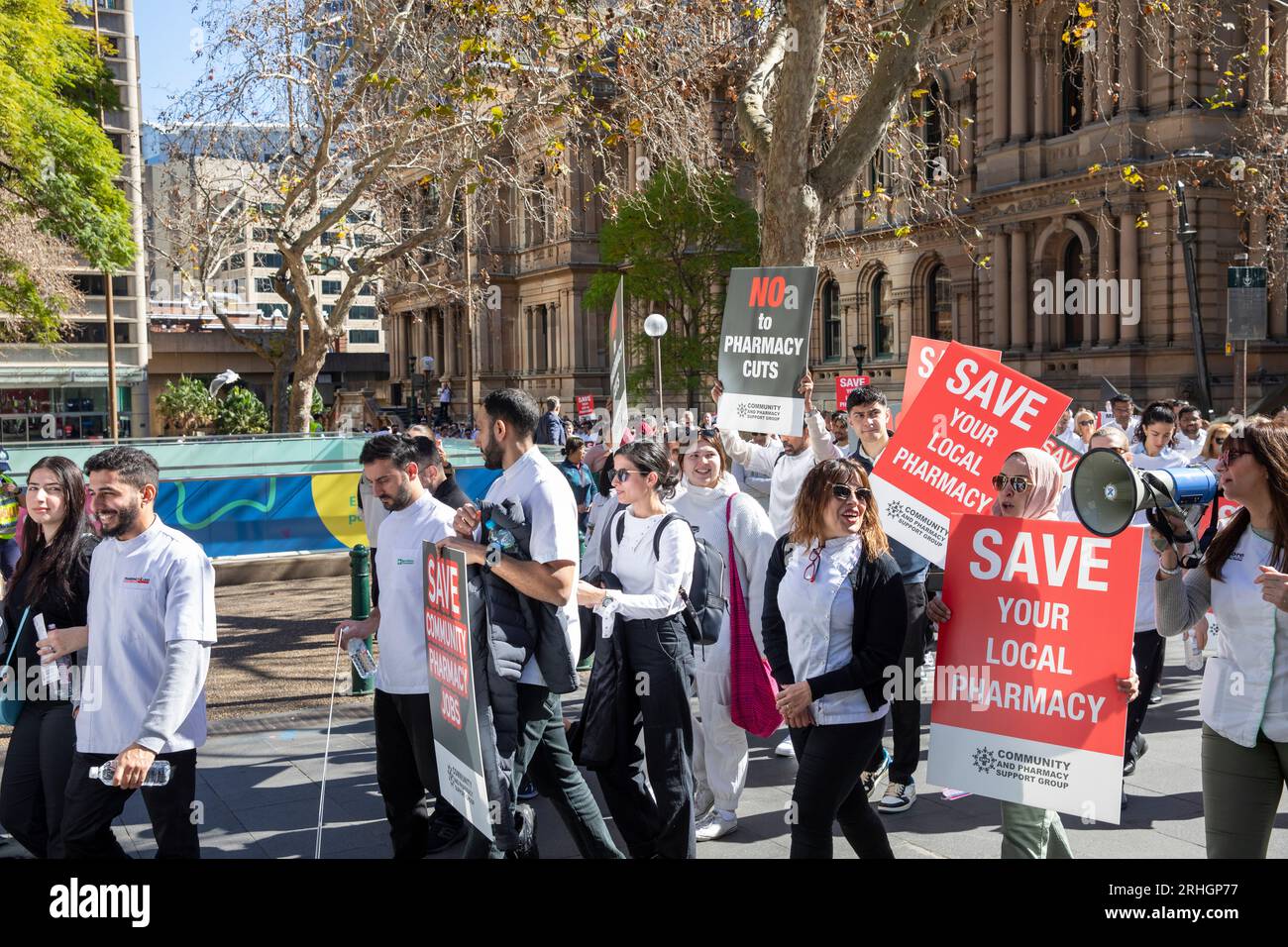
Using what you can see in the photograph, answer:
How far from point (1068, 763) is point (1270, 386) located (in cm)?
3130

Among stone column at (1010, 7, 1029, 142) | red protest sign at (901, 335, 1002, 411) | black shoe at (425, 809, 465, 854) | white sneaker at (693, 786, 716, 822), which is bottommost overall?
black shoe at (425, 809, 465, 854)

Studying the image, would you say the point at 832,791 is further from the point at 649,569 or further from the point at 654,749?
the point at 649,569

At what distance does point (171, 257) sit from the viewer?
19312 mm

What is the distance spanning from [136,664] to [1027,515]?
3.36 metres

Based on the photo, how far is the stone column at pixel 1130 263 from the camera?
114 ft

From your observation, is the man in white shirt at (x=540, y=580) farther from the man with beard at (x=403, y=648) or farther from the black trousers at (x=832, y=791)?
the black trousers at (x=832, y=791)

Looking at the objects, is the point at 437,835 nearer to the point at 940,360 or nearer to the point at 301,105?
the point at 940,360

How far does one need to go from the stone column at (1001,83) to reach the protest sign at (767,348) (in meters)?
34.5

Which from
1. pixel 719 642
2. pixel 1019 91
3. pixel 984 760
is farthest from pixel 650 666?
pixel 1019 91

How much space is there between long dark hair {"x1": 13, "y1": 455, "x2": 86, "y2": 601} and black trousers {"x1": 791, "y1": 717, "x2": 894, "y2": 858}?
2981mm

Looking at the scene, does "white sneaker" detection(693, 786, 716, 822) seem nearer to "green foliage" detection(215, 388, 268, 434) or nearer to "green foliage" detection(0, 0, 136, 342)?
"green foliage" detection(0, 0, 136, 342)

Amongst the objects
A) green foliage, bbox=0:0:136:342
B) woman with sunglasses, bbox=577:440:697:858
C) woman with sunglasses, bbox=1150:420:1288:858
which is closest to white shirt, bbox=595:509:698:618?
woman with sunglasses, bbox=577:440:697:858

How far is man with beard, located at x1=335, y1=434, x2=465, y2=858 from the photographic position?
5.06 meters

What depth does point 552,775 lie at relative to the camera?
5.02 meters
